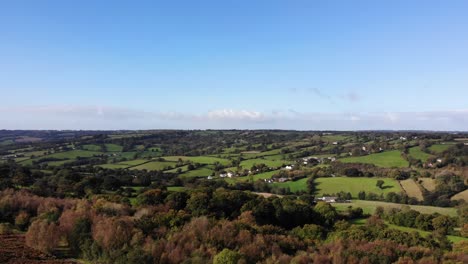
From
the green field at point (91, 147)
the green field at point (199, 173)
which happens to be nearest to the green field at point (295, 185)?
the green field at point (199, 173)

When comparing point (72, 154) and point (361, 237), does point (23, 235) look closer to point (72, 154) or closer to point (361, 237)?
point (361, 237)

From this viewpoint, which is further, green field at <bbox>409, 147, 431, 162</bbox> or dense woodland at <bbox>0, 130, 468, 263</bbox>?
green field at <bbox>409, 147, 431, 162</bbox>

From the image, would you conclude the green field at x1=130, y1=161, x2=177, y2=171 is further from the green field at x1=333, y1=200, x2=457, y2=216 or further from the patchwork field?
the patchwork field

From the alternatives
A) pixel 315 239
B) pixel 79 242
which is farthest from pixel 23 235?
pixel 315 239

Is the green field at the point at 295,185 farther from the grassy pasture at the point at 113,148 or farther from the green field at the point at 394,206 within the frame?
the grassy pasture at the point at 113,148

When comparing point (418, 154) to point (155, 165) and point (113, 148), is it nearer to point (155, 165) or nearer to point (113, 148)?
point (155, 165)

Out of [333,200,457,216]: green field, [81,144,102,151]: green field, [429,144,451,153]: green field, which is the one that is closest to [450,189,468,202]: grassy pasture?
[333,200,457,216]: green field

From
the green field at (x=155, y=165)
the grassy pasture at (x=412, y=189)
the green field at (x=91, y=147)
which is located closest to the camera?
the grassy pasture at (x=412, y=189)

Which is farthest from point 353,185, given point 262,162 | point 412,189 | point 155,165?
point 155,165
